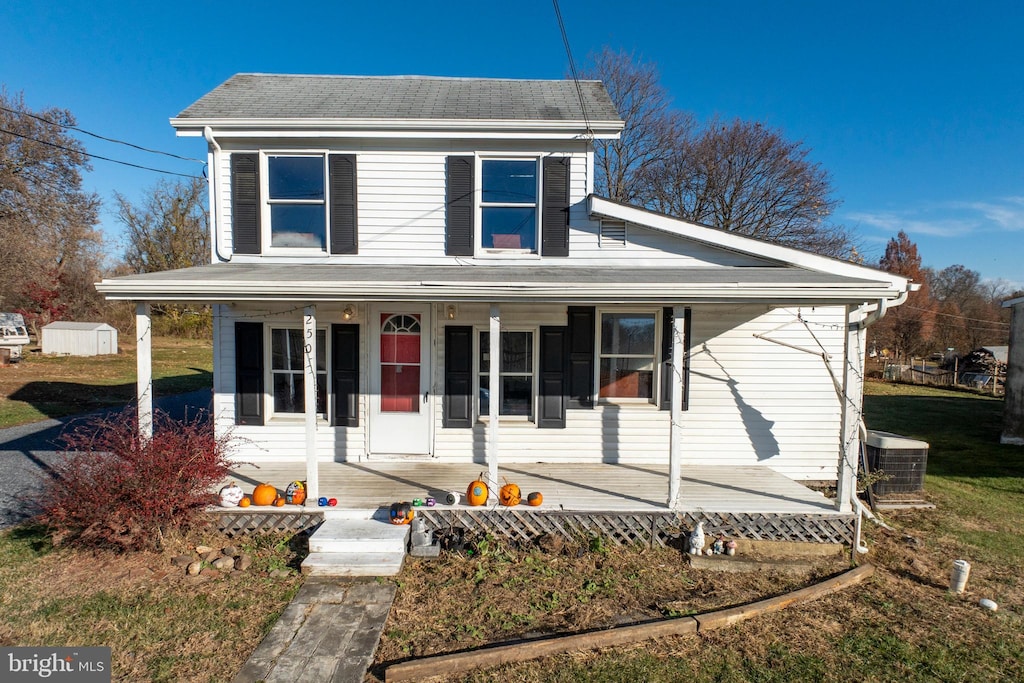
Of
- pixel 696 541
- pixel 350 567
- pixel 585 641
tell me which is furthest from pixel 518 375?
pixel 585 641

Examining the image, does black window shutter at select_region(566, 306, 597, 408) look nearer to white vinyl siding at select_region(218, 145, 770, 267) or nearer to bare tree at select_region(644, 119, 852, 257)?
white vinyl siding at select_region(218, 145, 770, 267)

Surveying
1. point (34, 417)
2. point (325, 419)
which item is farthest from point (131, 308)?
point (325, 419)

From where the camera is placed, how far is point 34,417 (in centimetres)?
1033

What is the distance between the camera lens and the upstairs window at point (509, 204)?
6652 mm

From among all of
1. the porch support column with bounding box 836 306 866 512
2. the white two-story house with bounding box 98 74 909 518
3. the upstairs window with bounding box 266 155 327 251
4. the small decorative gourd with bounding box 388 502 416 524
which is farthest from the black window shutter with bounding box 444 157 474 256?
the porch support column with bounding box 836 306 866 512

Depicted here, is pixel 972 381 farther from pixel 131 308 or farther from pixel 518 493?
pixel 131 308

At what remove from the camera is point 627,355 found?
6773 millimetres

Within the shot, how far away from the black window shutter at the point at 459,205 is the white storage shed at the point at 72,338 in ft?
71.2

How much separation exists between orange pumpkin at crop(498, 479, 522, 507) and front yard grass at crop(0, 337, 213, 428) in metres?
11.1

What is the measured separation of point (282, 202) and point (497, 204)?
9.80ft

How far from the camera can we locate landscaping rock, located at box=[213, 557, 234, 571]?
14.5ft

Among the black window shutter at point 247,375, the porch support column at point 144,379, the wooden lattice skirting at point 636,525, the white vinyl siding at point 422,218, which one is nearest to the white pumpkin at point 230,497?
the porch support column at point 144,379

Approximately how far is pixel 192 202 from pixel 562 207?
31358 mm

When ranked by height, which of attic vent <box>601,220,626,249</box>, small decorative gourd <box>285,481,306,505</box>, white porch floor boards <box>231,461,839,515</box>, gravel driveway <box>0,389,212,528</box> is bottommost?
gravel driveway <box>0,389,212,528</box>
